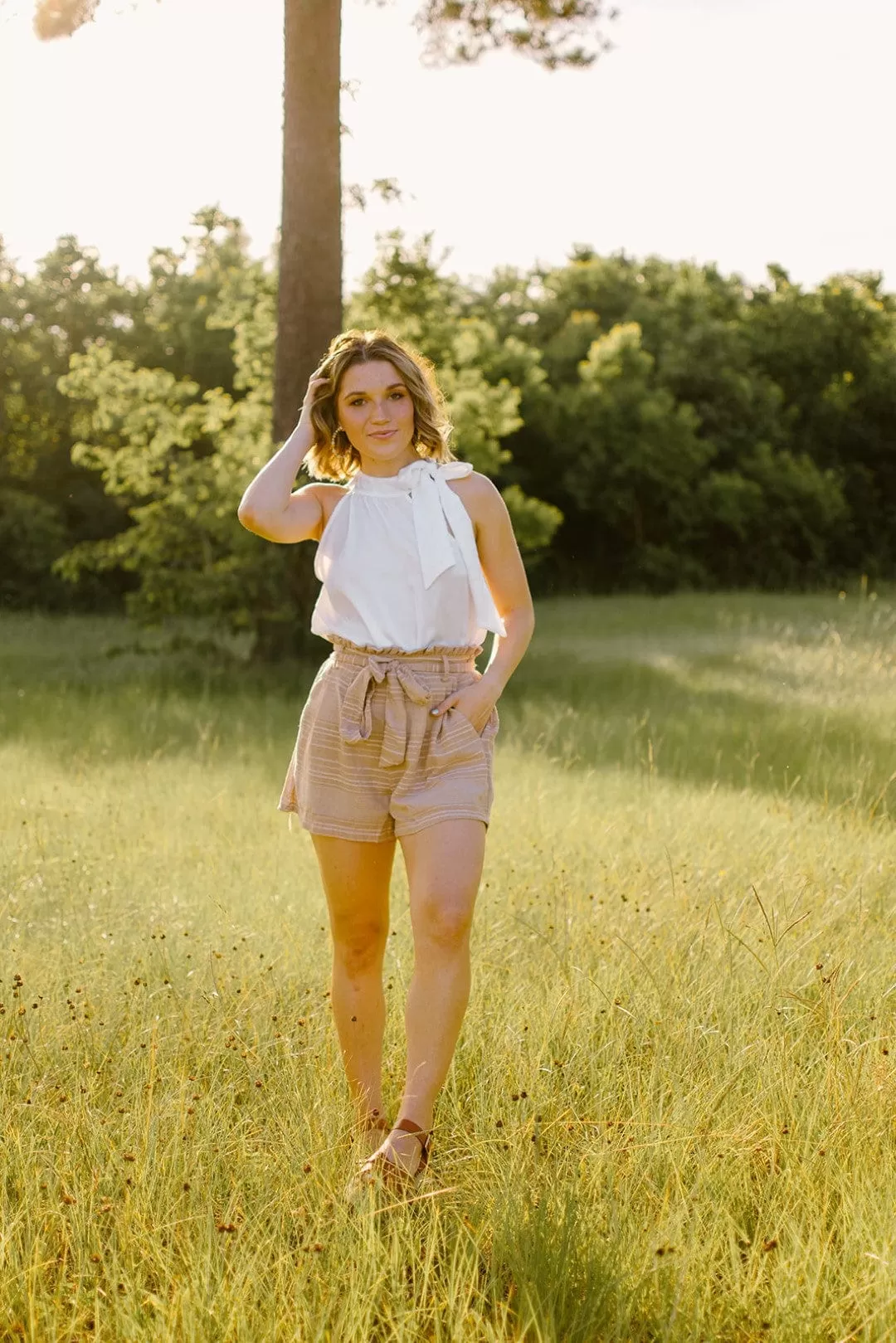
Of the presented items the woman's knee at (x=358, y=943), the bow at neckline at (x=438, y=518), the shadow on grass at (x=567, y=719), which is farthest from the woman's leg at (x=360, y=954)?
the shadow on grass at (x=567, y=719)

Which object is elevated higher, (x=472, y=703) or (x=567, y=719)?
(x=472, y=703)

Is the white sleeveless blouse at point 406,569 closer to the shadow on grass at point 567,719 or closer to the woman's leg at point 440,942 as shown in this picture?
the woman's leg at point 440,942

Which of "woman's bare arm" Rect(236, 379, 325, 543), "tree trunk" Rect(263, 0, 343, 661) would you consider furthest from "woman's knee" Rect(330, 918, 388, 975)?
"tree trunk" Rect(263, 0, 343, 661)

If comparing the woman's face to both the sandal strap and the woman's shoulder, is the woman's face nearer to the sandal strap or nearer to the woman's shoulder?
the woman's shoulder

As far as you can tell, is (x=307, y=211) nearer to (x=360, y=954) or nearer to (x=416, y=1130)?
(x=360, y=954)

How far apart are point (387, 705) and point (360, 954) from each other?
72 centimetres

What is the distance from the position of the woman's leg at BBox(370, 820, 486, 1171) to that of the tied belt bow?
0.24 m

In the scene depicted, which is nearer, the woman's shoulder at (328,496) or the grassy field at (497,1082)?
the grassy field at (497,1082)

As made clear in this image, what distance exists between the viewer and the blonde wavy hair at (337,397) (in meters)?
3.76

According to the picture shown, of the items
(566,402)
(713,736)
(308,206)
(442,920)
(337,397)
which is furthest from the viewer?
(566,402)

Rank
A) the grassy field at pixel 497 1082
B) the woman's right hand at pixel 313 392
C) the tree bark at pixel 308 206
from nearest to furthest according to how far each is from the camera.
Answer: the grassy field at pixel 497 1082, the woman's right hand at pixel 313 392, the tree bark at pixel 308 206

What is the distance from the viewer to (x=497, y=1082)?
12.2 ft

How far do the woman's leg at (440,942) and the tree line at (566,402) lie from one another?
1142cm

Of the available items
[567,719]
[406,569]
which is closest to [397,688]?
[406,569]
